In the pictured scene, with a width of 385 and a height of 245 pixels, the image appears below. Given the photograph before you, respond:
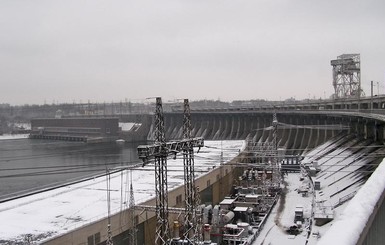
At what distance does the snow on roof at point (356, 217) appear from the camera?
0.97 m

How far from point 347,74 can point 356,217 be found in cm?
3774

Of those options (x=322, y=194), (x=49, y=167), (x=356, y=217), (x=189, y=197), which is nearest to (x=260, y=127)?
(x=49, y=167)

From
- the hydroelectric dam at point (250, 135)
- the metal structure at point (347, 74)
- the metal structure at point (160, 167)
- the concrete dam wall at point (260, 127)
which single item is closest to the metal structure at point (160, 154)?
the metal structure at point (160, 167)

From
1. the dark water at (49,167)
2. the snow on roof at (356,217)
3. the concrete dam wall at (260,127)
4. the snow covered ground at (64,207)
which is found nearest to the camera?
the snow on roof at (356,217)

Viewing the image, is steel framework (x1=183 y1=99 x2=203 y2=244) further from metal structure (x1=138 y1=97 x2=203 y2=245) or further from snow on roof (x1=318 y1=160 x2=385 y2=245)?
snow on roof (x1=318 y1=160 x2=385 y2=245)

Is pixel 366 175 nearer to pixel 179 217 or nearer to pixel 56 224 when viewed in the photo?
pixel 179 217

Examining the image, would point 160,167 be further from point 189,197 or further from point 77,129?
point 77,129

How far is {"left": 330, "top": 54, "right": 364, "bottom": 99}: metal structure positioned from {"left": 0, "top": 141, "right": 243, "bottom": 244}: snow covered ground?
24623mm

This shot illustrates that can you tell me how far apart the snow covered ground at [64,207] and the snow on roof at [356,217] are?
775cm

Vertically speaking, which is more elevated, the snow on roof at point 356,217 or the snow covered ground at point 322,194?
the snow on roof at point 356,217

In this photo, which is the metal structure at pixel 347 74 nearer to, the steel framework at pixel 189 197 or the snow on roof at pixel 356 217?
the steel framework at pixel 189 197

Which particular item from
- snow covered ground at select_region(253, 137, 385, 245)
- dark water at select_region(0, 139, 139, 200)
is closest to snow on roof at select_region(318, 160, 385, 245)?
snow covered ground at select_region(253, 137, 385, 245)

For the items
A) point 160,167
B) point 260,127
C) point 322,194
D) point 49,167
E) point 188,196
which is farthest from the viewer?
point 260,127

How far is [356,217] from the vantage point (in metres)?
1.14
